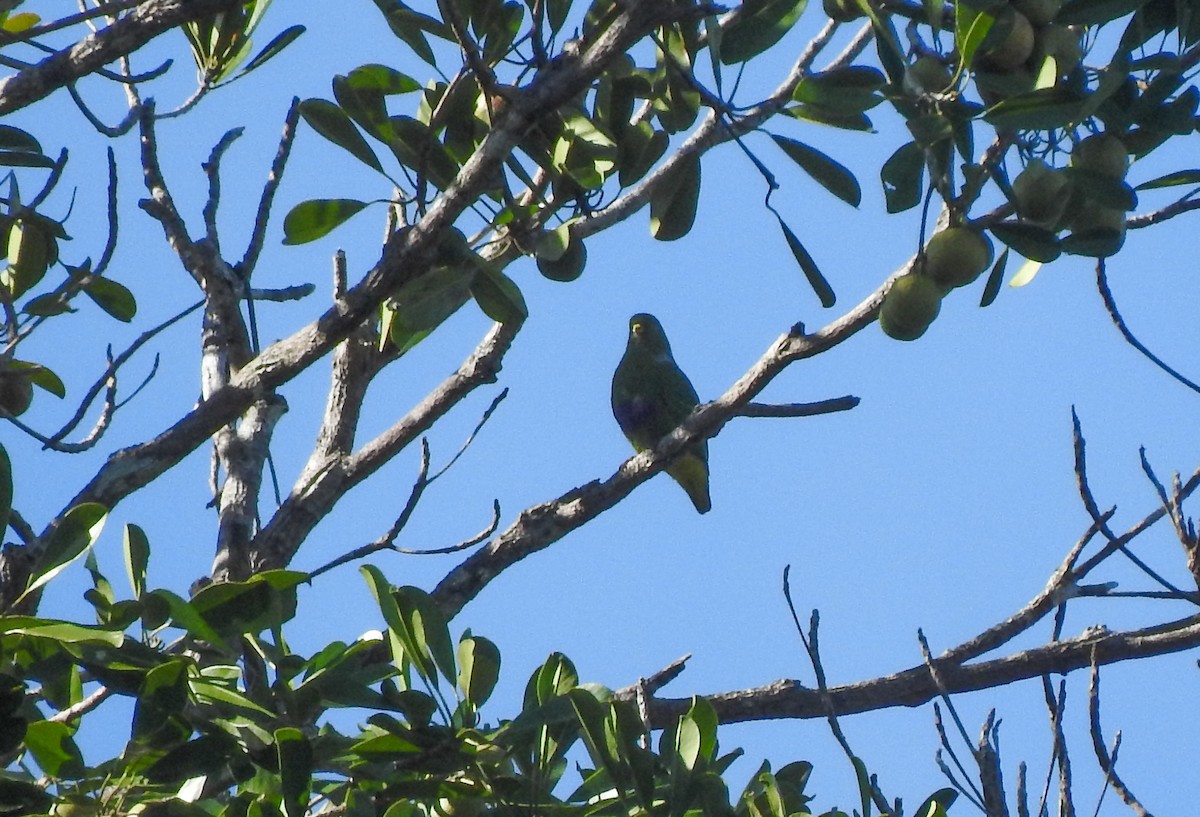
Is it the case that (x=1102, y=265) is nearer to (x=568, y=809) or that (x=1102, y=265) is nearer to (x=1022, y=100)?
(x=1022, y=100)

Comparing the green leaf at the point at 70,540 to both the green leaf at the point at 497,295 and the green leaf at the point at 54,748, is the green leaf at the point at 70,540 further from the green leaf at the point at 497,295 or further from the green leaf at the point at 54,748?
the green leaf at the point at 497,295

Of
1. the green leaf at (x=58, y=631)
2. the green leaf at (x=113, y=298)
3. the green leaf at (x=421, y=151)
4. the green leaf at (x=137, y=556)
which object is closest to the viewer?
the green leaf at (x=58, y=631)

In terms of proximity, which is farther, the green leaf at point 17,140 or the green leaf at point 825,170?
the green leaf at point 17,140

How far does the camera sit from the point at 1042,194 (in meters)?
1.62

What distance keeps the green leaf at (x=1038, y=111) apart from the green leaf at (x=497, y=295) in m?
0.62

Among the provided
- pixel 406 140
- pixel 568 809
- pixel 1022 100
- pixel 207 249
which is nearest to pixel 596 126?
pixel 406 140

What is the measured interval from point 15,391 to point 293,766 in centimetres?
106

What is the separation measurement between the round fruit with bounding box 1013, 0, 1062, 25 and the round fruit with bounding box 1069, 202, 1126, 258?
225 millimetres

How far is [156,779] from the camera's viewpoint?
1371mm

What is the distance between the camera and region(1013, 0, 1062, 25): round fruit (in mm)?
1599

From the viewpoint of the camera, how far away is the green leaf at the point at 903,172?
5.23 feet

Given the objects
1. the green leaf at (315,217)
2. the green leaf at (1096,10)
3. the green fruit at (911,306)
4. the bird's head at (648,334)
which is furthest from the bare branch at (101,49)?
the bird's head at (648,334)

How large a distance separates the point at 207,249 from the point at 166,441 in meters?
0.55

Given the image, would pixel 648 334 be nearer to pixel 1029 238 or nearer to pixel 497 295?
pixel 497 295
